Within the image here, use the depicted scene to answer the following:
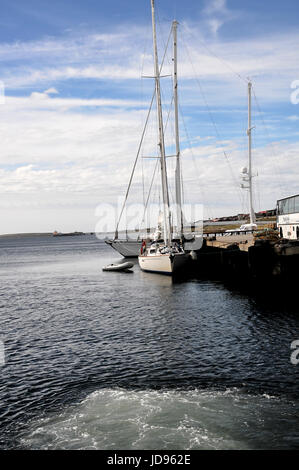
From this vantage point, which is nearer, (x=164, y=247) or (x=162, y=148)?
(x=162, y=148)

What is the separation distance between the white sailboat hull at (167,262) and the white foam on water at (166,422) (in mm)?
34796

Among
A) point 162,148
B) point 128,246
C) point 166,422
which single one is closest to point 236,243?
point 162,148

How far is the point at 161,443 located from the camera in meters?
13.3

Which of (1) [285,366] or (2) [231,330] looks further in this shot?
(2) [231,330]

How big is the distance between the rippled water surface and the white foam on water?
0.04 m

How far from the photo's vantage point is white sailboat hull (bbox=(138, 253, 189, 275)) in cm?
→ 5181

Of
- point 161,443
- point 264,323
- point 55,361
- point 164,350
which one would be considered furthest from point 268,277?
point 161,443

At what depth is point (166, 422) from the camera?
48.2ft

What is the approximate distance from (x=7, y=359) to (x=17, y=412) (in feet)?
24.3

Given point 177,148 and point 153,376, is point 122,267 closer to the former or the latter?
point 177,148

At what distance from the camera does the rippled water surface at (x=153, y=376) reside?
14.0 m

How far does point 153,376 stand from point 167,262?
3338 centimetres

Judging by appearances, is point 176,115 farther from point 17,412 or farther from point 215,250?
point 17,412

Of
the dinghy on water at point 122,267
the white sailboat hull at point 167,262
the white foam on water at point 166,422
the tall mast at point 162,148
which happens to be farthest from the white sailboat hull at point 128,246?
the white foam on water at point 166,422
